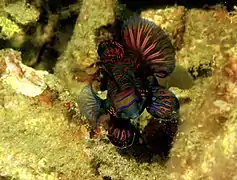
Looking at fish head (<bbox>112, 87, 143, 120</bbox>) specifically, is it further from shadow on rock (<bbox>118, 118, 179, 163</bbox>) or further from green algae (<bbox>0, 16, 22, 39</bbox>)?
green algae (<bbox>0, 16, 22, 39</bbox>)

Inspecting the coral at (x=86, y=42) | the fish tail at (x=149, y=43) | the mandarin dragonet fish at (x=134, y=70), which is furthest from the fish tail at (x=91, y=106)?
the coral at (x=86, y=42)

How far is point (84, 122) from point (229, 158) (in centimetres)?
152

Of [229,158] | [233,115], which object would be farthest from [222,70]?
[229,158]

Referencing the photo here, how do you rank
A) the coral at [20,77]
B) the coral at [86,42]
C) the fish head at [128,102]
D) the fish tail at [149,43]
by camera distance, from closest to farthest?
the fish head at [128,102] < the fish tail at [149,43] < the coral at [20,77] < the coral at [86,42]

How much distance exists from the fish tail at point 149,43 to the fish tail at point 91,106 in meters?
0.60

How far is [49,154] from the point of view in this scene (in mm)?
3203

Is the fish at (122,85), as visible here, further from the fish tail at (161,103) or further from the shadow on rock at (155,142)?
the shadow on rock at (155,142)

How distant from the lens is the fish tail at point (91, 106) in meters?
3.21

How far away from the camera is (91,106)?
128 inches

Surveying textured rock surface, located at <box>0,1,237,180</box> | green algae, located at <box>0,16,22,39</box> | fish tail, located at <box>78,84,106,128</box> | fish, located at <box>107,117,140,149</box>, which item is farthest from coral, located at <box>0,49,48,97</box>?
green algae, located at <box>0,16,22,39</box>

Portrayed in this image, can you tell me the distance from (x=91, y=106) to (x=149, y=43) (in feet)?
2.80

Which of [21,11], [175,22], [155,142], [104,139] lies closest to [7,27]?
[21,11]

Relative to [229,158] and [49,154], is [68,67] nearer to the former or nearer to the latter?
[49,154]

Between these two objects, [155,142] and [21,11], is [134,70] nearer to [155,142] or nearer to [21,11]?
[155,142]
